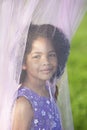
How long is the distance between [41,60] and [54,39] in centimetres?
9

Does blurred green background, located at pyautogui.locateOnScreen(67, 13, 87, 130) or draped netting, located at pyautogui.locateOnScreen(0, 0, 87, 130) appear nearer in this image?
draped netting, located at pyautogui.locateOnScreen(0, 0, 87, 130)

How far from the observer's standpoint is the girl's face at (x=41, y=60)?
4.42ft

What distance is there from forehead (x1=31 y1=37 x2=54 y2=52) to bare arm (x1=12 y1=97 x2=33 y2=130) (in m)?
0.18

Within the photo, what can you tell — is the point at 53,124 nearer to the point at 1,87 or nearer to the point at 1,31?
the point at 1,87

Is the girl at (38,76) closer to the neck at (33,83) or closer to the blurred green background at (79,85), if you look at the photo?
the neck at (33,83)

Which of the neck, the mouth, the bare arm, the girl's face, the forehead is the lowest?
the bare arm

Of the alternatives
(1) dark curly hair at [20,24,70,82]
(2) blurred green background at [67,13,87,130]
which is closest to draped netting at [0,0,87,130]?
(1) dark curly hair at [20,24,70,82]

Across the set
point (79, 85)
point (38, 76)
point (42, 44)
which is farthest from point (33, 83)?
point (79, 85)

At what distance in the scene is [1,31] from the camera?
4.50 feet

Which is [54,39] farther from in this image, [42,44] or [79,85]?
[79,85]

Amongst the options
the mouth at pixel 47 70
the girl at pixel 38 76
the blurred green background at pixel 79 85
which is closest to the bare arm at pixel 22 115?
the girl at pixel 38 76

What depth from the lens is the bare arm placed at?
1.36 metres

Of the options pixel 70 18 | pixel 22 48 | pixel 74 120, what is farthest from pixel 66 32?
pixel 74 120

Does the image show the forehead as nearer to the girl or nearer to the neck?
the girl
